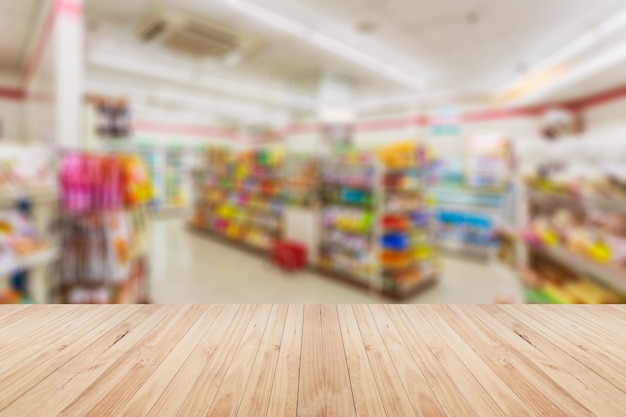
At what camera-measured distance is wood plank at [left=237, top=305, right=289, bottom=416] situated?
2.20ft

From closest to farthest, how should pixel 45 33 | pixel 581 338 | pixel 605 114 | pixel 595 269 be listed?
pixel 581 338
pixel 595 269
pixel 45 33
pixel 605 114

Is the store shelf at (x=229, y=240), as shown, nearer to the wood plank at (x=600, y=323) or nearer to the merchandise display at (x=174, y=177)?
the merchandise display at (x=174, y=177)

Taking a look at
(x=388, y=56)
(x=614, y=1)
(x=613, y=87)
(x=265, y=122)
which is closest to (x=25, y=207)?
(x=388, y=56)

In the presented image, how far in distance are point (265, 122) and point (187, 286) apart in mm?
7545

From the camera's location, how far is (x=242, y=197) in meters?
7.28

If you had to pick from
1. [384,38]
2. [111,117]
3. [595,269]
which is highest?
[384,38]

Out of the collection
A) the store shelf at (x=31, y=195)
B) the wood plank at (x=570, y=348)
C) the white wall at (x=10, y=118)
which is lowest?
the wood plank at (x=570, y=348)

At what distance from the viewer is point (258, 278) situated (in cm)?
518

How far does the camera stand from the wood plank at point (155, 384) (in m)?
0.66

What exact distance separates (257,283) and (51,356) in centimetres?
418

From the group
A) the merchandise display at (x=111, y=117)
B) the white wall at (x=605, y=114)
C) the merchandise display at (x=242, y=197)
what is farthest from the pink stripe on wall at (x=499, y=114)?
the merchandise display at (x=111, y=117)

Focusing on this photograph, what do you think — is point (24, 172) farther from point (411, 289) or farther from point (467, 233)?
point (467, 233)

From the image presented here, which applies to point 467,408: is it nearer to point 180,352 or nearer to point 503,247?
point 180,352

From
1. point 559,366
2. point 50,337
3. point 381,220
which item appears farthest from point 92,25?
point 559,366
